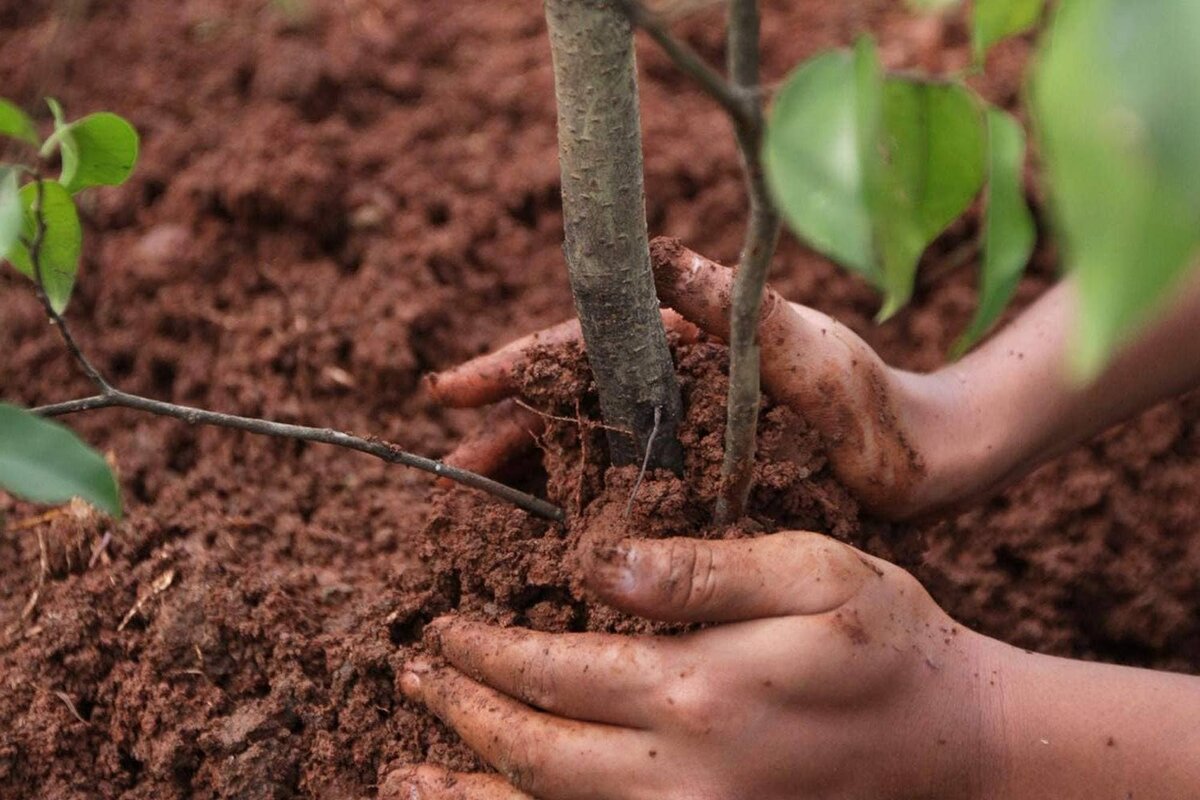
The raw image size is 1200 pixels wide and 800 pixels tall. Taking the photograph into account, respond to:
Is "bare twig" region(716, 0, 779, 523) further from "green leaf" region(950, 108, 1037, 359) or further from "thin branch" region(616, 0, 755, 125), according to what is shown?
"green leaf" region(950, 108, 1037, 359)

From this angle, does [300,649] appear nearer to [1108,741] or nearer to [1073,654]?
[1108,741]

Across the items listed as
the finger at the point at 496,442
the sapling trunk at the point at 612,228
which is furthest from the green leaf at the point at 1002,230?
the finger at the point at 496,442

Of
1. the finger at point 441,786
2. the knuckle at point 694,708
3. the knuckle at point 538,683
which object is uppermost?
the knuckle at point 538,683

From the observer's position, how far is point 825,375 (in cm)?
114

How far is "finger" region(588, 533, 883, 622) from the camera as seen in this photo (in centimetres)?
92

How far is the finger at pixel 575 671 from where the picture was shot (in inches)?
37.8

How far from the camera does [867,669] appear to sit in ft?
3.16

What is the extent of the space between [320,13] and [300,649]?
4.48ft

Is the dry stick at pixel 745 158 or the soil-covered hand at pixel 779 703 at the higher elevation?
the dry stick at pixel 745 158

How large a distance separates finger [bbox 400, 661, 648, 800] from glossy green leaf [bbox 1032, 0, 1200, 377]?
0.66m

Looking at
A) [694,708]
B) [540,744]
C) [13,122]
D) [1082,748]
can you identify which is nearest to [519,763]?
[540,744]

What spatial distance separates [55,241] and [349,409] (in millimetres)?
718

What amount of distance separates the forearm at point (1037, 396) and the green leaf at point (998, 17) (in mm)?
607

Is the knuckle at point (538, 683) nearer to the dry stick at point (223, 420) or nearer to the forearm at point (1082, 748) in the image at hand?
the dry stick at point (223, 420)
